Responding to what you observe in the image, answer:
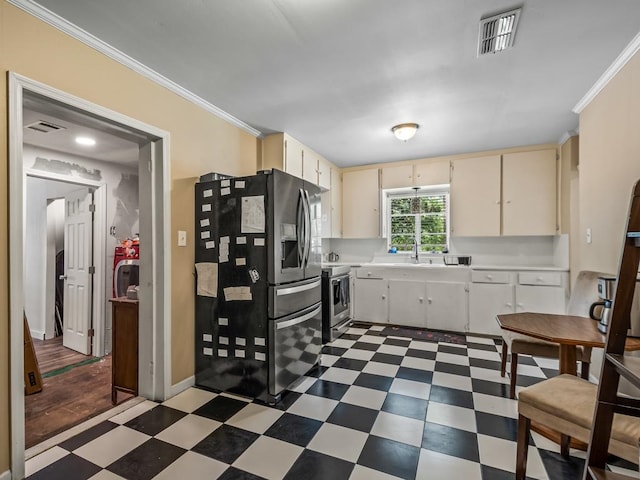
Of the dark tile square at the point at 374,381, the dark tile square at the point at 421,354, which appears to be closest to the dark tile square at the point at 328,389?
the dark tile square at the point at 374,381

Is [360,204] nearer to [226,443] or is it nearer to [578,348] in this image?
[578,348]

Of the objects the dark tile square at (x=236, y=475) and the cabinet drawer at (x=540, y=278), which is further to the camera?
the cabinet drawer at (x=540, y=278)

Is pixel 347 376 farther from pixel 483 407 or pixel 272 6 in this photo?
pixel 272 6

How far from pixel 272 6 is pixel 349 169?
3.52 metres

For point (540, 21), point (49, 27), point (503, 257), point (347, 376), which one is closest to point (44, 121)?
point (49, 27)

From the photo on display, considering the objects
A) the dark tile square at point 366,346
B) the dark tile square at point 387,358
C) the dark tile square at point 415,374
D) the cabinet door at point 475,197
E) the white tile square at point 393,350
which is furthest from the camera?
the cabinet door at point 475,197

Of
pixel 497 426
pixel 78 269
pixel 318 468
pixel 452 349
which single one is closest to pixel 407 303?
pixel 452 349

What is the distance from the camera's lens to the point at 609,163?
238cm

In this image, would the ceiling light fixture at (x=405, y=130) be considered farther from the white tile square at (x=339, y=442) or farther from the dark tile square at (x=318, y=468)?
the dark tile square at (x=318, y=468)

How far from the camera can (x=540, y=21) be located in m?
1.73

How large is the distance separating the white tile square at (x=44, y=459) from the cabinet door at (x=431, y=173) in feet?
15.1

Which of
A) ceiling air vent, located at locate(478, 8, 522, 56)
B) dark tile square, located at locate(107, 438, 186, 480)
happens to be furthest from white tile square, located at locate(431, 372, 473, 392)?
ceiling air vent, located at locate(478, 8, 522, 56)

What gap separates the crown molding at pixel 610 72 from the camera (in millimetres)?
1972

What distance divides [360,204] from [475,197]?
167 centimetres
